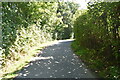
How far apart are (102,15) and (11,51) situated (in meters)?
5.26

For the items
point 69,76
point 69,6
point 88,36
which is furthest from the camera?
point 69,6

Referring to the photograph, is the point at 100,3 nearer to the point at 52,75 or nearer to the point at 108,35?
the point at 108,35

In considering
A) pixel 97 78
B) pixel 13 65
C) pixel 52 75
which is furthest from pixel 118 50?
pixel 13 65

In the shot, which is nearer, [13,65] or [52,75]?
[52,75]

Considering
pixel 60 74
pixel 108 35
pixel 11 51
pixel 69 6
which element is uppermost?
pixel 69 6

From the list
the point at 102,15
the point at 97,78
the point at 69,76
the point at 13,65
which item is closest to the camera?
the point at 97,78

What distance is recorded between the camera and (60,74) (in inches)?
256

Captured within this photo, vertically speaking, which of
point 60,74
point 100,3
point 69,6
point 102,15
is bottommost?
point 60,74

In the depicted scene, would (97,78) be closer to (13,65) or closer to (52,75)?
(52,75)

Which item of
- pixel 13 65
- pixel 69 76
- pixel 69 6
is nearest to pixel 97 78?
pixel 69 76

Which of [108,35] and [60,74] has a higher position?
[108,35]

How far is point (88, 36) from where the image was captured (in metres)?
11.4

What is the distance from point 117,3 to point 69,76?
3.37 meters

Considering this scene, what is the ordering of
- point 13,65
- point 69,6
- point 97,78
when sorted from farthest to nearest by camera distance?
point 69,6, point 13,65, point 97,78
